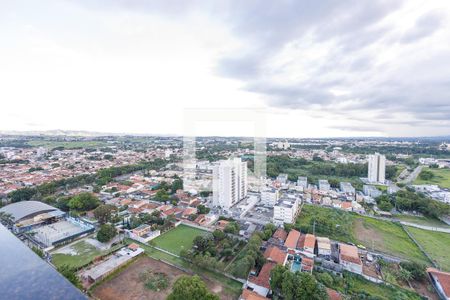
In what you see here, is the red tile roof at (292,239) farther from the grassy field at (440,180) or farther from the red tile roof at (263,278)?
the grassy field at (440,180)

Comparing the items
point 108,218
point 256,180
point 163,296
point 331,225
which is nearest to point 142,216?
point 108,218

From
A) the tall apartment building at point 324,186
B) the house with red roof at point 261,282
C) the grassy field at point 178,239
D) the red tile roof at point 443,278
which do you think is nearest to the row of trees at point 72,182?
the grassy field at point 178,239

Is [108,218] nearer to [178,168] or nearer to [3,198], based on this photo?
[3,198]

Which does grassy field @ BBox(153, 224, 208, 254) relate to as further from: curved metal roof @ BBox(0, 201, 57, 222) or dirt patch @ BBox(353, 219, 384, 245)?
dirt patch @ BBox(353, 219, 384, 245)

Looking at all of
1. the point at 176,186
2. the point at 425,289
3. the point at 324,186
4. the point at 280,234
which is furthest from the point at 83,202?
the point at 324,186

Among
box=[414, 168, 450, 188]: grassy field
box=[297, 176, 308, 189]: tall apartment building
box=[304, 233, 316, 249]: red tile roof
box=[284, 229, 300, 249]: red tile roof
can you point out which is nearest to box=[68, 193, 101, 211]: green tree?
box=[284, 229, 300, 249]: red tile roof

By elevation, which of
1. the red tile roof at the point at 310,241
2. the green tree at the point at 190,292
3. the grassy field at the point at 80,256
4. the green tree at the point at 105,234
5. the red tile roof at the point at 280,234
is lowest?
the grassy field at the point at 80,256
